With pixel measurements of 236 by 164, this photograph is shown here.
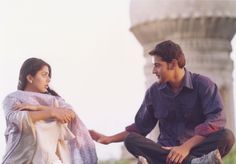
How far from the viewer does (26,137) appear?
5227 millimetres

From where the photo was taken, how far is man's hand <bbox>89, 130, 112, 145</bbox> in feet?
18.2

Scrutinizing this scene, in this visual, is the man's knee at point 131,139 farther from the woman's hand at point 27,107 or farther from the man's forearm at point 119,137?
the woman's hand at point 27,107

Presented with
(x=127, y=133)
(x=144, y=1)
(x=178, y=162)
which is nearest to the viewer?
(x=178, y=162)

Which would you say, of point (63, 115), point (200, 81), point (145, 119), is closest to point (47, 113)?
point (63, 115)

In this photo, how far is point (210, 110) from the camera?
5148mm

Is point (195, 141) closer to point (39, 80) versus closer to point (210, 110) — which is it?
point (210, 110)

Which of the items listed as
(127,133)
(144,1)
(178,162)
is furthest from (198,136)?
(144,1)

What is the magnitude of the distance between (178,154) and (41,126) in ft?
2.55

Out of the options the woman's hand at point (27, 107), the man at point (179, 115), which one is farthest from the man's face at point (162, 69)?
the woman's hand at point (27, 107)

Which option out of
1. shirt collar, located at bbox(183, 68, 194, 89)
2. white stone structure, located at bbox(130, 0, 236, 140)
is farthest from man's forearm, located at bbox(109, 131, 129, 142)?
white stone structure, located at bbox(130, 0, 236, 140)

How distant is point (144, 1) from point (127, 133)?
56.4 feet

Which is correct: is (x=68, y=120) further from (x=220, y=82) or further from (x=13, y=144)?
(x=220, y=82)

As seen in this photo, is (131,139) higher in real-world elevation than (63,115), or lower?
lower

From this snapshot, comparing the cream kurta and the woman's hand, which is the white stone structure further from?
the woman's hand
